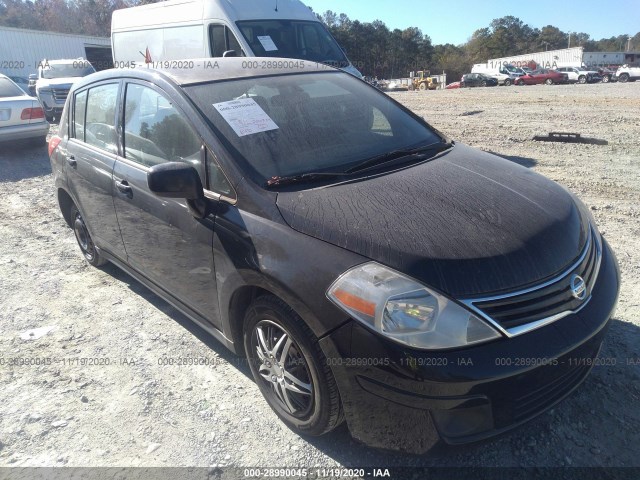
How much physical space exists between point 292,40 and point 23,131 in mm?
5561

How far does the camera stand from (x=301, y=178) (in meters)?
2.54

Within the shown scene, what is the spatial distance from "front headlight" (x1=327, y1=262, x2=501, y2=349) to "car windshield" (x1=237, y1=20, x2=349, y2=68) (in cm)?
738

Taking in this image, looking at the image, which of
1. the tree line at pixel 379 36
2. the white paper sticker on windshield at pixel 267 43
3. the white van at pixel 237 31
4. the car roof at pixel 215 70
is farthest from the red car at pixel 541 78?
the car roof at pixel 215 70

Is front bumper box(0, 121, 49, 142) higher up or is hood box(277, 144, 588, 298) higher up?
front bumper box(0, 121, 49, 142)

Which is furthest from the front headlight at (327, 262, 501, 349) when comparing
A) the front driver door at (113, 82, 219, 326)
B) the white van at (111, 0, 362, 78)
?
the white van at (111, 0, 362, 78)

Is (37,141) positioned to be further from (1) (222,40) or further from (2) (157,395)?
(2) (157,395)

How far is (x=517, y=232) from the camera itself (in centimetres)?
220

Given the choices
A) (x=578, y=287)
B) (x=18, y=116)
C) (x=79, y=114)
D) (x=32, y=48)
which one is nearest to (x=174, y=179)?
(x=578, y=287)

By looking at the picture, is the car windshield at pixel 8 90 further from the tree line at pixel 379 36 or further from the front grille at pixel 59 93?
the tree line at pixel 379 36

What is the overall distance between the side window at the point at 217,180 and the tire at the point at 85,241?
212cm

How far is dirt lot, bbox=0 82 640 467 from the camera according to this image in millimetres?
2391

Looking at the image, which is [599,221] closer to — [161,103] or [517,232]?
[517,232]

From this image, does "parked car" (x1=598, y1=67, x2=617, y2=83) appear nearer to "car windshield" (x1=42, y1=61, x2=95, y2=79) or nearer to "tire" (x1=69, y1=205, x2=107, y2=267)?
"car windshield" (x1=42, y1=61, x2=95, y2=79)

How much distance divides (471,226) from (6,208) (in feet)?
21.8
